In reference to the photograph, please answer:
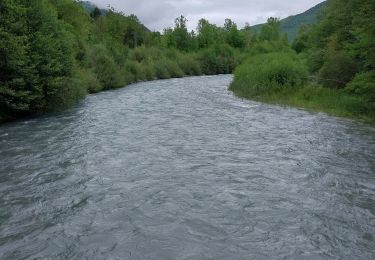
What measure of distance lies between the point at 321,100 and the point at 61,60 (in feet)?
55.8

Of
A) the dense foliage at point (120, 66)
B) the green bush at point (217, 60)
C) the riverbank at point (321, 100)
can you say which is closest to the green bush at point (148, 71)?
the dense foliage at point (120, 66)

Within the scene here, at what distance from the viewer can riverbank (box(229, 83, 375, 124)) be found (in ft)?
83.5

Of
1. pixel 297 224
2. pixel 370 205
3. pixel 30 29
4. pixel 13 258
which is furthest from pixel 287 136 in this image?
pixel 30 29

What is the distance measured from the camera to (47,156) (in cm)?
1623

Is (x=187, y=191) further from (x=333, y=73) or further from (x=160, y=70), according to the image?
(x=160, y=70)

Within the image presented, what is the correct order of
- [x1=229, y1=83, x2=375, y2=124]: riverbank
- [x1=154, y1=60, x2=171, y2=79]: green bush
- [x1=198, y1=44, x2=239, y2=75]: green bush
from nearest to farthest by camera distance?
[x1=229, y1=83, x2=375, y2=124]: riverbank
[x1=154, y1=60, x2=171, y2=79]: green bush
[x1=198, y1=44, x2=239, y2=75]: green bush

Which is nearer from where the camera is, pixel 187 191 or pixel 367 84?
pixel 187 191

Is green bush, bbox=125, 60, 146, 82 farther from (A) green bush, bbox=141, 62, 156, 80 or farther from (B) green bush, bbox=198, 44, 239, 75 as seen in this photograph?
(B) green bush, bbox=198, 44, 239, 75

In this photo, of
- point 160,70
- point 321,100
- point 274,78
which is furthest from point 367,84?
point 160,70

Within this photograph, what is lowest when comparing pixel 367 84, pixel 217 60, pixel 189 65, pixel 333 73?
pixel 217 60

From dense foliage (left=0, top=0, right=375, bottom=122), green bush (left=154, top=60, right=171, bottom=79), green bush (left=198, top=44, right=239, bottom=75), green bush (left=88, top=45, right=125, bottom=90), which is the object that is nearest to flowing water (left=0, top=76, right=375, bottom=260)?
dense foliage (left=0, top=0, right=375, bottom=122)

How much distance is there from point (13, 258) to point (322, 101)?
2433 cm

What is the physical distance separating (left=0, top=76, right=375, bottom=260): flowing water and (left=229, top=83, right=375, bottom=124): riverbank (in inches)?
128

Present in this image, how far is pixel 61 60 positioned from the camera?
28.3 metres
